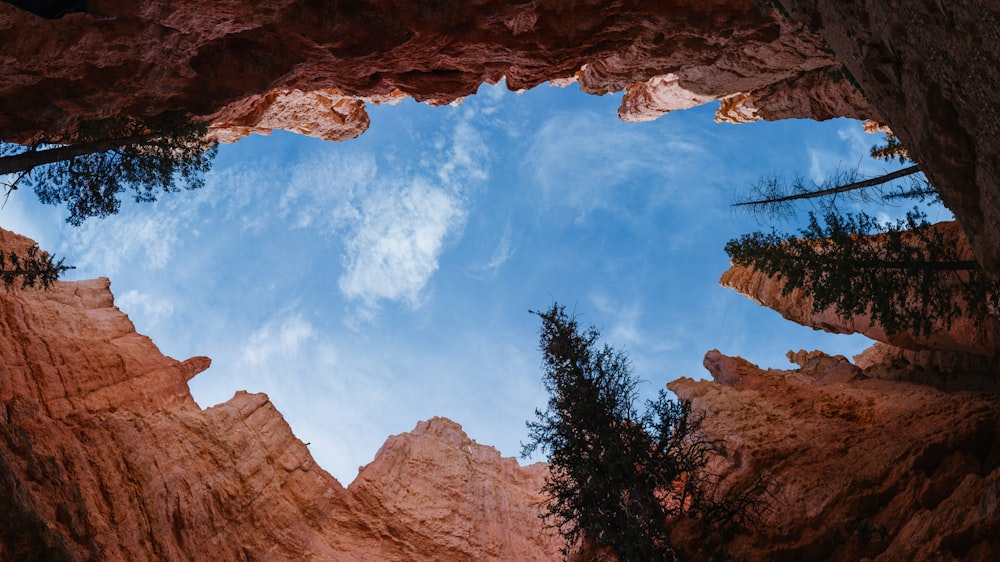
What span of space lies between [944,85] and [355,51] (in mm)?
14354

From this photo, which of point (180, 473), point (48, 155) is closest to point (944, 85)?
point (48, 155)

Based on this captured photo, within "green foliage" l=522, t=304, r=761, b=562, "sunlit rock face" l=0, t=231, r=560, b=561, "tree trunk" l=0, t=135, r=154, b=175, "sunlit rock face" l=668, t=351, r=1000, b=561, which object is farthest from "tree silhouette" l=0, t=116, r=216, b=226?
"sunlit rock face" l=668, t=351, r=1000, b=561

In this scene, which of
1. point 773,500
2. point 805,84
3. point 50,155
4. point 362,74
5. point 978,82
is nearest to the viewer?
point 978,82

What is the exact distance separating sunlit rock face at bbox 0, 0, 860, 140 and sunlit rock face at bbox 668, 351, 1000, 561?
10.8 meters

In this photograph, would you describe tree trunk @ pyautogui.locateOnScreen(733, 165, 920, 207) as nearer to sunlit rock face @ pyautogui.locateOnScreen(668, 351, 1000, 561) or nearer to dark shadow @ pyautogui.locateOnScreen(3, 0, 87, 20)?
sunlit rock face @ pyautogui.locateOnScreen(668, 351, 1000, 561)

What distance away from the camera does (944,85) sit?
223 inches

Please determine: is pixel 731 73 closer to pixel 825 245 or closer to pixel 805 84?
pixel 805 84

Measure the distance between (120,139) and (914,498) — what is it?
21.2 meters

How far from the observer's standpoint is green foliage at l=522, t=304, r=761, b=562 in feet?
44.8

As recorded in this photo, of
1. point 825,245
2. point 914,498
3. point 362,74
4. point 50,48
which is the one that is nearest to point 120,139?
point 50,48

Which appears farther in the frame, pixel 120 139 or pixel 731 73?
pixel 731 73

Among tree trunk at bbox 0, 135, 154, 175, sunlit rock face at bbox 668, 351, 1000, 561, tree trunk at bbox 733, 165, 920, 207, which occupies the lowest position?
sunlit rock face at bbox 668, 351, 1000, 561

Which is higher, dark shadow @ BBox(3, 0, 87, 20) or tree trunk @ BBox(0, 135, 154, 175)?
dark shadow @ BBox(3, 0, 87, 20)

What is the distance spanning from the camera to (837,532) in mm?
12539
